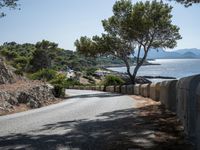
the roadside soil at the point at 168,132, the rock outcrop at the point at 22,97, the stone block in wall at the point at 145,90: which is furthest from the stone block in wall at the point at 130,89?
the roadside soil at the point at 168,132

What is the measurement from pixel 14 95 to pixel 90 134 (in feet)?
45.7

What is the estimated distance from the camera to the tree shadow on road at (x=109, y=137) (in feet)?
30.8

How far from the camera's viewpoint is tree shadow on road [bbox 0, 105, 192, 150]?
9391 mm

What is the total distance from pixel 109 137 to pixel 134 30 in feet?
142

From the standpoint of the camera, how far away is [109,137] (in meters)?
10.8

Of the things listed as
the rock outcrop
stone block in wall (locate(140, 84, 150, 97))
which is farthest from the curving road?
stone block in wall (locate(140, 84, 150, 97))

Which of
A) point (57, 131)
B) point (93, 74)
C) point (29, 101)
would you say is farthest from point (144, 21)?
point (93, 74)

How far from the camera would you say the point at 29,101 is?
25.5 meters

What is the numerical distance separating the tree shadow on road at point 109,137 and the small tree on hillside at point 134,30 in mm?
39559

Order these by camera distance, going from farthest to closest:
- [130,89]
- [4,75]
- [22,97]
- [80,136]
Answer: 1. [130,89]
2. [4,75]
3. [22,97]
4. [80,136]

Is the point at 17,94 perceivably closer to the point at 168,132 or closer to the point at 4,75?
the point at 4,75

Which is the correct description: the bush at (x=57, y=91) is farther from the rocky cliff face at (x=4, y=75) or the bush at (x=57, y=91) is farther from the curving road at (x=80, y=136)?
the curving road at (x=80, y=136)

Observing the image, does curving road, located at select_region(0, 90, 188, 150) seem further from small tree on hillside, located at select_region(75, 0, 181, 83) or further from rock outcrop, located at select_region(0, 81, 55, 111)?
small tree on hillside, located at select_region(75, 0, 181, 83)

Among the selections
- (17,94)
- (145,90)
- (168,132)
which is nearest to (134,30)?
(145,90)
